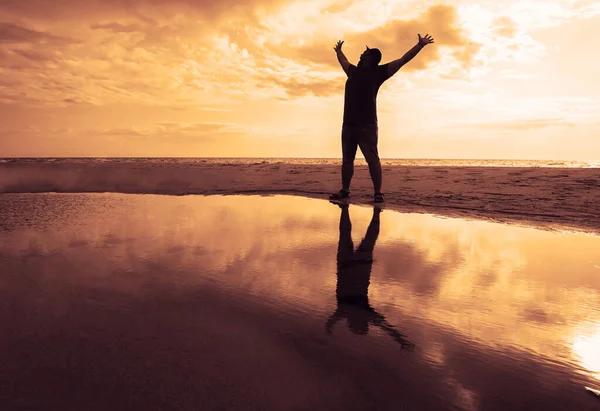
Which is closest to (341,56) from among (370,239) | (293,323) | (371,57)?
(371,57)

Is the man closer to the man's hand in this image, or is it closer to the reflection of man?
the man's hand

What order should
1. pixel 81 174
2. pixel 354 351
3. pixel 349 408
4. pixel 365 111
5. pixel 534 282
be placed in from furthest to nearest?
pixel 81 174
pixel 365 111
pixel 534 282
pixel 354 351
pixel 349 408

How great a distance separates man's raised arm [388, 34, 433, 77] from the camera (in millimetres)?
6168

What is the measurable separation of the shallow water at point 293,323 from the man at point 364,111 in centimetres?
355

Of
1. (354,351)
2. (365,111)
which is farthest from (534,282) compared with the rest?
(365,111)

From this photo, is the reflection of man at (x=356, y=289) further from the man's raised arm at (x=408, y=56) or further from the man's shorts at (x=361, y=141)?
the man's raised arm at (x=408, y=56)

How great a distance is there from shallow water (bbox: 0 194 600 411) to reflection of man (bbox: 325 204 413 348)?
1 cm

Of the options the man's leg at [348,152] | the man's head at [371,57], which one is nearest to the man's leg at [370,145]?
the man's leg at [348,152]

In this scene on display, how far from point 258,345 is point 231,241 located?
1.95 m

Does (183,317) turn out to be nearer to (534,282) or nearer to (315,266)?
(315,266)

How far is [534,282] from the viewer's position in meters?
2.45

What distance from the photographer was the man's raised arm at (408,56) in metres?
6.17

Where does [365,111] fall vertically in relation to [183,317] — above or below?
above

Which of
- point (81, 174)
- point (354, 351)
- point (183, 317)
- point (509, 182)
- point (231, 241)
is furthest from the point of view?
point (81, 174)
